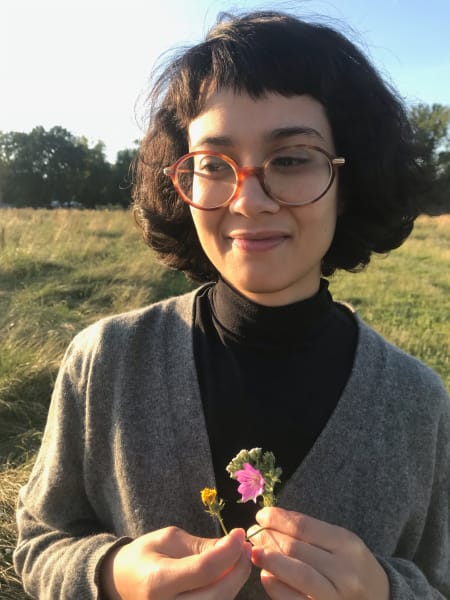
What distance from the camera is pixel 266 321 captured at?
1456mm

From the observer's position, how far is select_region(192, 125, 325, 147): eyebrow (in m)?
1.25

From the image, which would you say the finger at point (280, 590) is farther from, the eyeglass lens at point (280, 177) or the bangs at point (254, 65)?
the bangs at point (254, 65)

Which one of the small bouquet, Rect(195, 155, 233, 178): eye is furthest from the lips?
the small bouquet

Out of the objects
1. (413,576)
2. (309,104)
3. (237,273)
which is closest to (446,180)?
(309,104)

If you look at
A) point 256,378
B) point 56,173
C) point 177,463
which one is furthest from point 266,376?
point 56,173

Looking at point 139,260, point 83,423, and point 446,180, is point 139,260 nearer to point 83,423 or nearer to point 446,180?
point 446,180

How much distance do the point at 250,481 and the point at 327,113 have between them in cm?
99

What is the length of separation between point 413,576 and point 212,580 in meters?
0.66

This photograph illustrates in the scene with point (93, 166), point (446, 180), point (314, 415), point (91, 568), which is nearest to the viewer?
point (91, 568)

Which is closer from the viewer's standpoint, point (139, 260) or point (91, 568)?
point (91, 568)

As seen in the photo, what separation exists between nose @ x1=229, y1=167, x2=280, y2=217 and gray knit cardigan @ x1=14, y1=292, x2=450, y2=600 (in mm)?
429

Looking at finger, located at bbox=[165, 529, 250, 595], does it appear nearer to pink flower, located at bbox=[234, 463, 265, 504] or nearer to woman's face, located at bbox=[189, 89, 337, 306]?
pink flower, located at bbox=[234, 463, 265, 504]

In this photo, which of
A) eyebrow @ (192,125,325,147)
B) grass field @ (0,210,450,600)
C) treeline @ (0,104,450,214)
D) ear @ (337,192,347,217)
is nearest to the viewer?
eyebrow @ (192,125,325,147)

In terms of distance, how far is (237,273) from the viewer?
→ 1.35m
